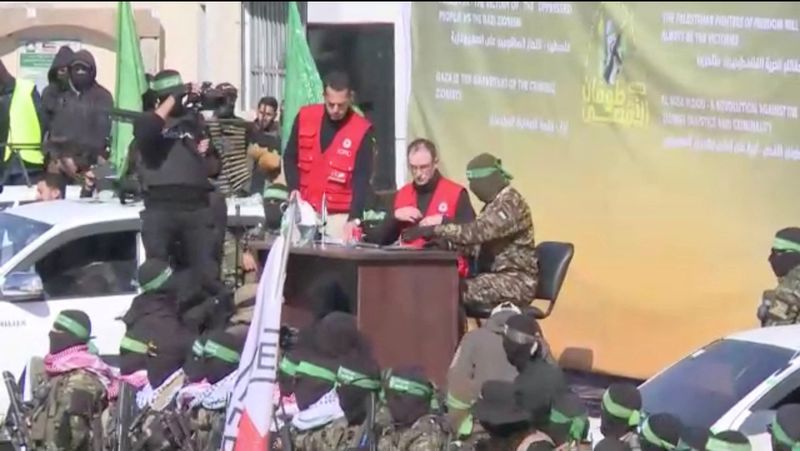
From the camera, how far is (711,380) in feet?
26.9

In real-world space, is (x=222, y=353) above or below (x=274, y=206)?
below

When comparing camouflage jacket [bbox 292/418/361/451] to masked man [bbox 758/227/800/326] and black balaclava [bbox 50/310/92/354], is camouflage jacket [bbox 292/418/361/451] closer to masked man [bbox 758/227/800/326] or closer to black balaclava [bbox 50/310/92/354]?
black balaclava [bbox 50/310/92/354]

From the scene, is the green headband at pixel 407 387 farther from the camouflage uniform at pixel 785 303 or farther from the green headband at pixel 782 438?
the camouflage uniform at pixel 785 303

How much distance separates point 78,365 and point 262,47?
872 centimetres

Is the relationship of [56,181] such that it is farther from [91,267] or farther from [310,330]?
[310,330]

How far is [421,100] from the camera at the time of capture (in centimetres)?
1264

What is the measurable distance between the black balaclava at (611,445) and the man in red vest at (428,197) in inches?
118

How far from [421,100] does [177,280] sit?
309 centimetres

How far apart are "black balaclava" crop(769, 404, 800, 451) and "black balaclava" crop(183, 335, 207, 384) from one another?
3167 millimetres

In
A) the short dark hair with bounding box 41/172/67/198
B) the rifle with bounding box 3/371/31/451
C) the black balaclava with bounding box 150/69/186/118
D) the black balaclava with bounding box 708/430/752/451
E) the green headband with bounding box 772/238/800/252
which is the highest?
the black balaclava with bounding box 150/69/186/118

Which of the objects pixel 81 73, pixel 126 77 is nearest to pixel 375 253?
pixel 81 73

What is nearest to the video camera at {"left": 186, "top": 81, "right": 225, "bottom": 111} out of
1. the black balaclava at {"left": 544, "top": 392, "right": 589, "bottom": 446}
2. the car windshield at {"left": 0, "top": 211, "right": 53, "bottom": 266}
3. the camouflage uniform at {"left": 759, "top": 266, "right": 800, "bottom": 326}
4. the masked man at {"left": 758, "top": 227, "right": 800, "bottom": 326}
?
the car windshield at {"left": 0, "top": 211, "right": 53, "bottom": 266}

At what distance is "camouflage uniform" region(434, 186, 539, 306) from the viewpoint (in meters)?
9.93

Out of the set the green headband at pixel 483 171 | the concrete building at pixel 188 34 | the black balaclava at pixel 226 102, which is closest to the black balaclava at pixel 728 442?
the green headband at pixel 483 171
